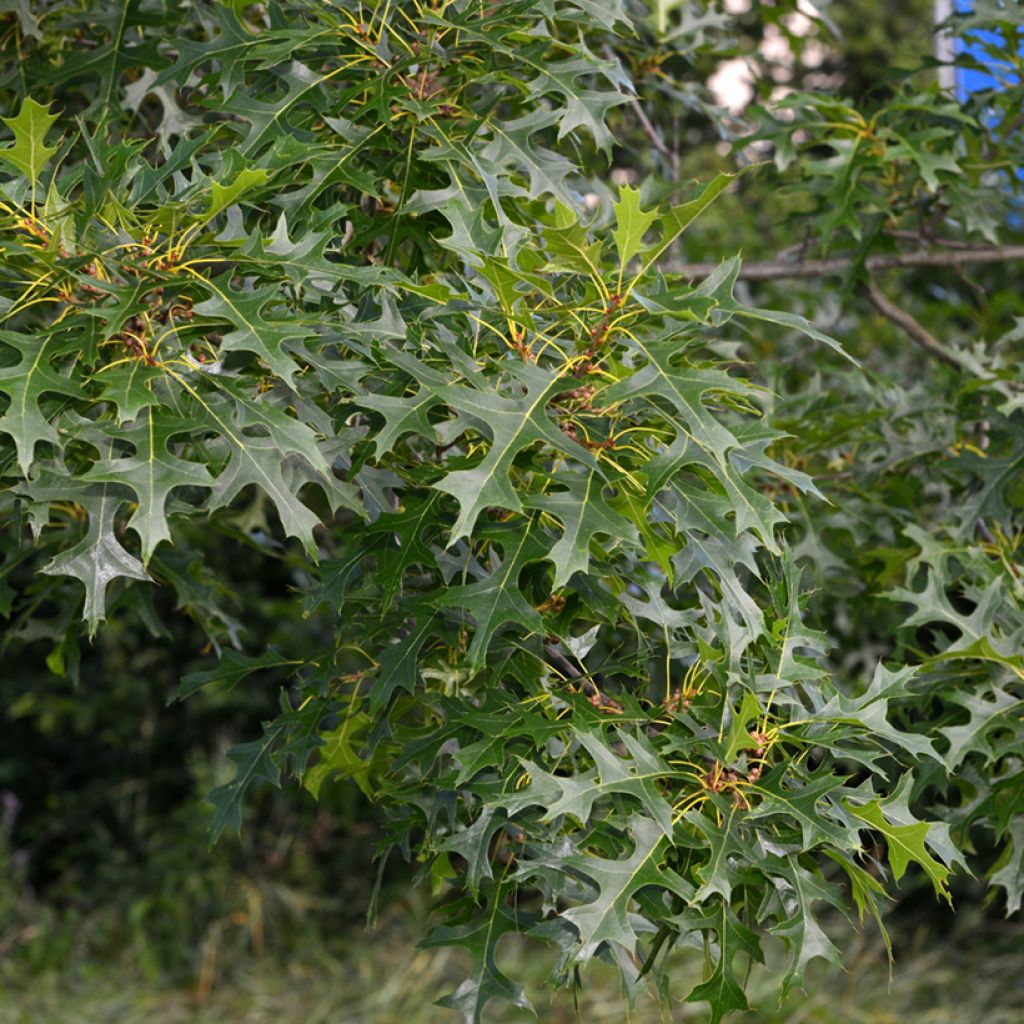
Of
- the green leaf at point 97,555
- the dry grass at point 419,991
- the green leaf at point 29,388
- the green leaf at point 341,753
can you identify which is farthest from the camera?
the dry grass at point 419,991

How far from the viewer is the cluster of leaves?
162cm

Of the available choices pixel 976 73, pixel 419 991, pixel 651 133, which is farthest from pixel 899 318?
pixel 419 991

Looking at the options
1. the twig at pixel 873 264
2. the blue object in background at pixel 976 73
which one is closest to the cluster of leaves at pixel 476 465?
the twig at pixel 873 264

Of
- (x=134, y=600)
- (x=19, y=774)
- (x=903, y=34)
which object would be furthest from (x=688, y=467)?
(x=903, y=34)

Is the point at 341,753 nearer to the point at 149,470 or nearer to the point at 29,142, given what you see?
the point at 149,470

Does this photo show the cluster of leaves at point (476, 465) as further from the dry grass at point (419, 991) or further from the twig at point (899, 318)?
the dry grass at point (419, 991)

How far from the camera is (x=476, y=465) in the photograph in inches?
66.6

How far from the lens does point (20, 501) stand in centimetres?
180

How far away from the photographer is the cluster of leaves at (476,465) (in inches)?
63.8

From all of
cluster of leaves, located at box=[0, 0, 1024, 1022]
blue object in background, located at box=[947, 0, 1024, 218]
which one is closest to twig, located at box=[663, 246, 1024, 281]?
blue object in background, located at box=[947, 0, 1024, 218]

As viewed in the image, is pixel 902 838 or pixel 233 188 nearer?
pixel 233 188

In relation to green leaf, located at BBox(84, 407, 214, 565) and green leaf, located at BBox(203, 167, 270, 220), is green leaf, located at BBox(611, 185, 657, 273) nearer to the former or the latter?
green leaf, located at BBox(203, 167, 270, 220)

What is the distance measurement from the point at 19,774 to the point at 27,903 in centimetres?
76

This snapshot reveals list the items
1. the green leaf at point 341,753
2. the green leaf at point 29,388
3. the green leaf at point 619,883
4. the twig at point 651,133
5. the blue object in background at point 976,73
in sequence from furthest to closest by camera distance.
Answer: the blue object in background at point 976,73, the twig at point 651,133, the green leaf at point 341,753, the green leaf at point 619,883, the green leaf at point 29,388
